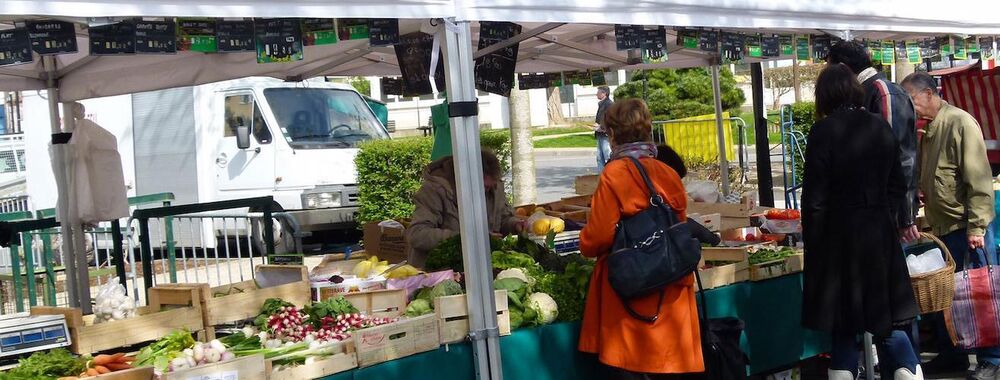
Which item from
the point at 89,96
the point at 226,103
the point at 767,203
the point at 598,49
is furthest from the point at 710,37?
the point at 226,103

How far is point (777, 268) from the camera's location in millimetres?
5867

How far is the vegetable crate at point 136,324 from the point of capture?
411cm

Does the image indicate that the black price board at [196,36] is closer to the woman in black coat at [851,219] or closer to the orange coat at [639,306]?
the orange coat at [639,306]

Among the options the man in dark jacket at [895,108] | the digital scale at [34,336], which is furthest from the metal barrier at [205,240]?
the man in dark jacket at [895,108]

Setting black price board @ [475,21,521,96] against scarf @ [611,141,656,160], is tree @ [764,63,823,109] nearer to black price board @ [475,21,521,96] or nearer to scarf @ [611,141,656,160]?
black price board @ [475,21,521,96]

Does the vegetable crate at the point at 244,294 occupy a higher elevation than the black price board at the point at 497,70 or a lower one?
lower

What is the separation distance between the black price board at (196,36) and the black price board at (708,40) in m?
3.02

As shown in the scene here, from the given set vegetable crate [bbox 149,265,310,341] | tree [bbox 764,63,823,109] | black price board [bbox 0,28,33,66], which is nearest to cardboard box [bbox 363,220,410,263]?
vegetable crate [bbox 149,265,310,341]

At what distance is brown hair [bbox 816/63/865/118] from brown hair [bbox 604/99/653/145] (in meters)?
1.10

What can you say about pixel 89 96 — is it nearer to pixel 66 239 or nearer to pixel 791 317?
pixel 66 239

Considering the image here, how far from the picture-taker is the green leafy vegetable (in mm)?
3762

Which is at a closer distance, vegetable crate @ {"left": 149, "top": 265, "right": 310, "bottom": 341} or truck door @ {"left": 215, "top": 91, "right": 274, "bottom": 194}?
vegetable crate @ {"left": 149, "top": 265, "right": 310, "bottom": 341}

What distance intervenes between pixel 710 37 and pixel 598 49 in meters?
1.41

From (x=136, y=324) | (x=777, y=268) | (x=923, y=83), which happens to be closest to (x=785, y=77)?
(x=923, y=83)
